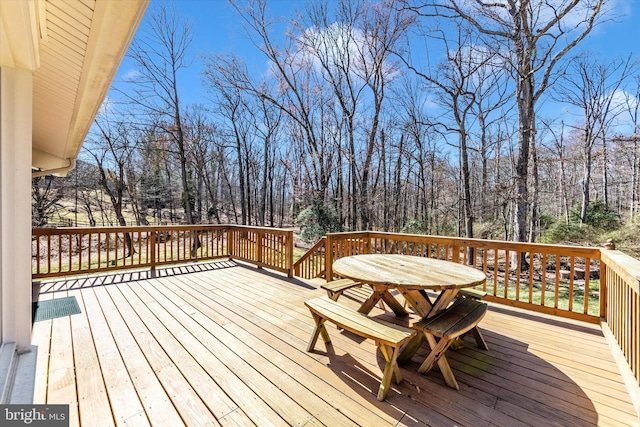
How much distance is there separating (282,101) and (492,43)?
770 centimetres

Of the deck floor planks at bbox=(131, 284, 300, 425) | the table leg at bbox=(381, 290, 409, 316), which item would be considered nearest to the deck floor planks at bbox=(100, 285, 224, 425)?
the deck floor planks at bbox=(131, 284, 300, 425)

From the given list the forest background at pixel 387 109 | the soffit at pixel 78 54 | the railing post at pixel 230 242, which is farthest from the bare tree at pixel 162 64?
the soffit at pixel 78 54

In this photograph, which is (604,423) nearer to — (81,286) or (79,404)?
(79,404)

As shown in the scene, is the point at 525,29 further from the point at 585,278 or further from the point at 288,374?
the point at 288,374

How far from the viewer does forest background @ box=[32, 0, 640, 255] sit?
7.97m

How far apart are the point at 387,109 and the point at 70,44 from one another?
12.1 meters

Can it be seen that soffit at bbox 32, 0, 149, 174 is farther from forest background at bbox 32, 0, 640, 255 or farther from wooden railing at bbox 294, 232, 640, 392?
forest background at bbox 32, 0, 640, 255

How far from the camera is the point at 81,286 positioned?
4363mm

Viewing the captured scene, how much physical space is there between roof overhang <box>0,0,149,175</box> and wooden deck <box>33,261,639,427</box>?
2.37 meters

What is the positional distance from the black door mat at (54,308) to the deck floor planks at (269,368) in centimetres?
138

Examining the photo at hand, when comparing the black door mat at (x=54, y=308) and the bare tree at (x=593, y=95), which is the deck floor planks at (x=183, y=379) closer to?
the black door mat at (x=54, y=308)

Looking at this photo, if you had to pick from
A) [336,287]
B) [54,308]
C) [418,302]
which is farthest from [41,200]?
[418,302]

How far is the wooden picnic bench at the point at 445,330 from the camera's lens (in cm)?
193

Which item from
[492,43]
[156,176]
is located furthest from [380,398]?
[156,176]
